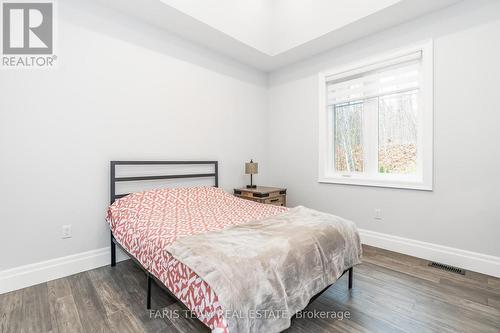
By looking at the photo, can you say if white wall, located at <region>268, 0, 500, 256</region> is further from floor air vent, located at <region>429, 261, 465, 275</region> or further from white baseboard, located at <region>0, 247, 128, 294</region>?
white baseboard, located at <region>0, 247, 128, 294</region>

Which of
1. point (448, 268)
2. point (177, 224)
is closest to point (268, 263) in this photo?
point (177, 224)

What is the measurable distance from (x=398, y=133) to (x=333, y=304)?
2.19 m

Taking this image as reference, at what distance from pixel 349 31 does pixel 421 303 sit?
2.88m

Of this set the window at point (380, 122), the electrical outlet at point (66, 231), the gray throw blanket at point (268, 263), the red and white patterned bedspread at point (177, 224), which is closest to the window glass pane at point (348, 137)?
the window at point (380, 122)

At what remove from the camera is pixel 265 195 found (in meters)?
3.37

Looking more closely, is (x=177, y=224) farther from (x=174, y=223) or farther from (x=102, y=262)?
(x=102, y=262)

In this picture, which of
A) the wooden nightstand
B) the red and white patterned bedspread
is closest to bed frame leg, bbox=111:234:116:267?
the red and white patterned bedspread

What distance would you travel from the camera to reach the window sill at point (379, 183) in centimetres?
263

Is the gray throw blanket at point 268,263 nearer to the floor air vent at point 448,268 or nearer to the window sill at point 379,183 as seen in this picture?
the floor air vent at point 448,268

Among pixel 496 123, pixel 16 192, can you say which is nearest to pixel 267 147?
pixel 496 123

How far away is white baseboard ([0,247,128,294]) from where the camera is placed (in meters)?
1.99

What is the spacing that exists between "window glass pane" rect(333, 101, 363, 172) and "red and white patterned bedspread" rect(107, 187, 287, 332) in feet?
5.19

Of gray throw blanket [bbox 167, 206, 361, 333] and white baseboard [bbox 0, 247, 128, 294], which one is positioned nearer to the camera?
gray throw blanket [bbox 167, 206, 361, 333]

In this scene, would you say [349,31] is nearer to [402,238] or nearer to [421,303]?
[402,238]
